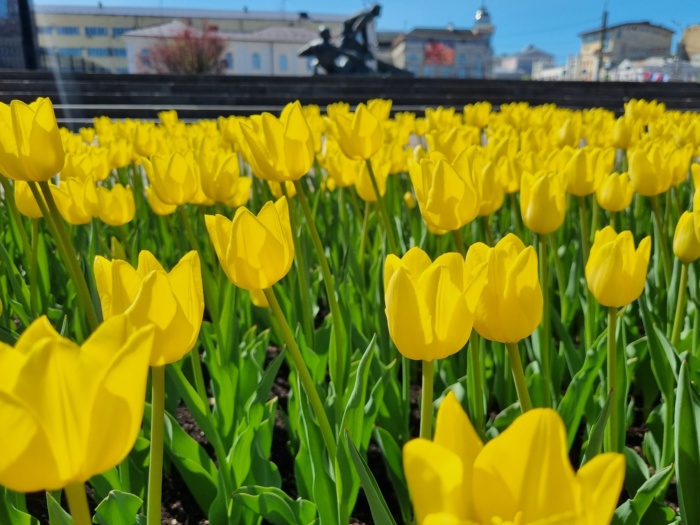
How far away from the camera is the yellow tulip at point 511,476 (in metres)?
0.36

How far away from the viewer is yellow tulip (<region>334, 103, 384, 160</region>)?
1.54 metres

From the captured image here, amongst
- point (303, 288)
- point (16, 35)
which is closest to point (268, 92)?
point (16, 35)

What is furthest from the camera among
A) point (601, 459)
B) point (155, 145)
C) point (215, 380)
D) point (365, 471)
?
point (155, 145)

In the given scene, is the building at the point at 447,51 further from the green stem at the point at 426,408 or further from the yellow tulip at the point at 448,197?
the green stem at the point at 426,408

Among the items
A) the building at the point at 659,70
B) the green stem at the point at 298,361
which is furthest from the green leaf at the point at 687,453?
the building at the point at 659,70

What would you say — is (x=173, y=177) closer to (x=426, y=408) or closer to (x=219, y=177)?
(x=219, y=177)

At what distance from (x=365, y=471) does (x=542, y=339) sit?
2.34ft

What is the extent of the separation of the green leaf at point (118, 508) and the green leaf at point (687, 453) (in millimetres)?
727

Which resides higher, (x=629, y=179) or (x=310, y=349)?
(x=629, y=179)

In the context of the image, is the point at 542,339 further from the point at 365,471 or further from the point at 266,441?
the point at 365,471

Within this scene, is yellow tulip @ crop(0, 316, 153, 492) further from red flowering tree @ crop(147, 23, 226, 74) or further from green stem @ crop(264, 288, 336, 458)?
red flowering tree @ crop(147, 23, 226, 74)

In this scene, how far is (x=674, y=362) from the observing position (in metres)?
1.14

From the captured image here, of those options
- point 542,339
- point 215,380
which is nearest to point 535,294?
point 542,339

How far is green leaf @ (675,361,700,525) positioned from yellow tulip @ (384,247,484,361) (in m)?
0.42
